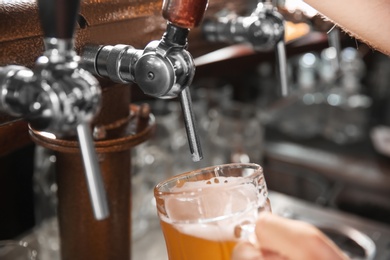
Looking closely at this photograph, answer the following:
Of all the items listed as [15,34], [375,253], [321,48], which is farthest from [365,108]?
[15,34]

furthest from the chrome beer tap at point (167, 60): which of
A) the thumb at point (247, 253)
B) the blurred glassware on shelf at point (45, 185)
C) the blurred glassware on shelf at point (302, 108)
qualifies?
the blurred glassware on shelf at point (302, 108)

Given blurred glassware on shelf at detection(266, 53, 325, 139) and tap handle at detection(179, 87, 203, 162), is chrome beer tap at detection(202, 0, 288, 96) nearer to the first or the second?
tap handle at detection(179, 87, 203, 162)

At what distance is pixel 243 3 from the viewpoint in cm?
177

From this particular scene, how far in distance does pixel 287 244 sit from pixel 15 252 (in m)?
0.70

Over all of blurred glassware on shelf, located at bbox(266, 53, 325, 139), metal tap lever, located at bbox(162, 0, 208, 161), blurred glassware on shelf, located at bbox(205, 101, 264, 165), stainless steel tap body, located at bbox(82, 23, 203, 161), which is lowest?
blurred glassware on shelf, located at bbox(266, 53, 325, 139)

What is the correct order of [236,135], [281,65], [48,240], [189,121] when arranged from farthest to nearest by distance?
[236,135] → [48,240] → [281,65] → [189,121]

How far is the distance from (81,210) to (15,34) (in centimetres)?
41

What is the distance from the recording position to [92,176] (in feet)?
2.13

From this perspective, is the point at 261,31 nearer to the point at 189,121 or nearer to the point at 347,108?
the point at 189,121

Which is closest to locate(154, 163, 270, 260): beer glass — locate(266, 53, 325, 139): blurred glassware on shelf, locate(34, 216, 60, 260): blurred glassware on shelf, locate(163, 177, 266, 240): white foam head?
locate(163, 177, 266, 240): white foam head

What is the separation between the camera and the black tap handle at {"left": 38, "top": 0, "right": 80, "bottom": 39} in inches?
24.4

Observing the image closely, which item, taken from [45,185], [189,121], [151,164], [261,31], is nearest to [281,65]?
[261,31]

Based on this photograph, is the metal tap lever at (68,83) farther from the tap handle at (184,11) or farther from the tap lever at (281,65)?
the tap lever at (281,65)

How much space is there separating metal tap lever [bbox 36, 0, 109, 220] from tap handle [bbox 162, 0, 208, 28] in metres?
0.21
